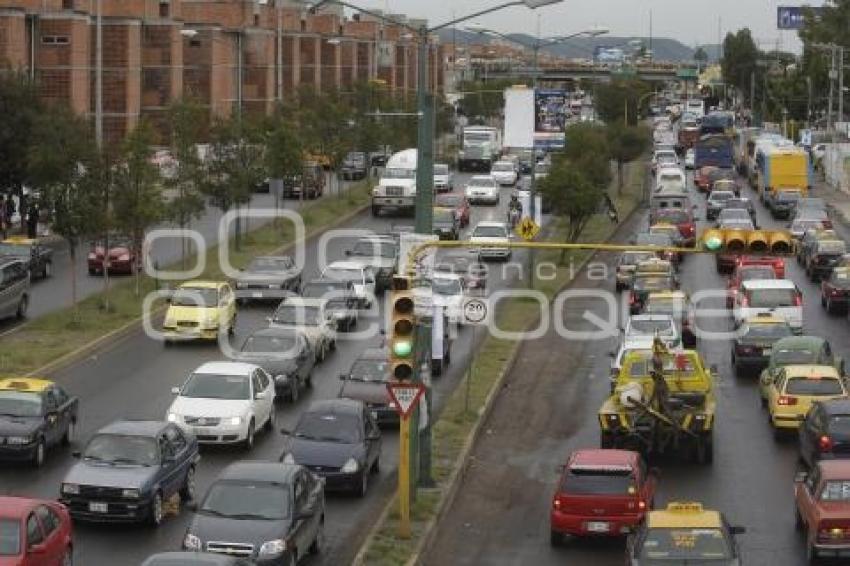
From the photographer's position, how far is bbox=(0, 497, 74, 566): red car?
811 inches

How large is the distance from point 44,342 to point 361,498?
1683 cm

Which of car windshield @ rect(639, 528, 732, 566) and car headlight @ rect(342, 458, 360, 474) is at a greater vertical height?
car windshield @ rect(639, 528, 732, 566)

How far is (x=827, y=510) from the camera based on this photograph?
24000 mm

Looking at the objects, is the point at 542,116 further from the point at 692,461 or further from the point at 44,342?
the point at 692,461

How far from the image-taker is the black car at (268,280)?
5200 centimetres

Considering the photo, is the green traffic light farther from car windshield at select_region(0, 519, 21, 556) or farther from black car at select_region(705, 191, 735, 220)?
black car at select_region(705, 191, 735, 220)

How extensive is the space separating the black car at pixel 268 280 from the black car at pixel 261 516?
89.0 feet

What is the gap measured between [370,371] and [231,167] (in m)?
29.8

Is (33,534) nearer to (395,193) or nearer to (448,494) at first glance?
(448,494)

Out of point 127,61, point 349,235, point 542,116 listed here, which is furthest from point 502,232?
point 542,116

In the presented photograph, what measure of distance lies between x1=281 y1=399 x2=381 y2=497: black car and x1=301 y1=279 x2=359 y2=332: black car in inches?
633

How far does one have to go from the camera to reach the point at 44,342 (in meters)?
43.7

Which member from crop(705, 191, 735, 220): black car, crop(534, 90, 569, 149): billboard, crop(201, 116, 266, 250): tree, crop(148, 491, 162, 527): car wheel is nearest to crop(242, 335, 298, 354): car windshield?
crop(148, 491, 162, 527): car wheel

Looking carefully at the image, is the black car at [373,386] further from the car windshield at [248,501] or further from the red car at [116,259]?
the red car at [116,259]
